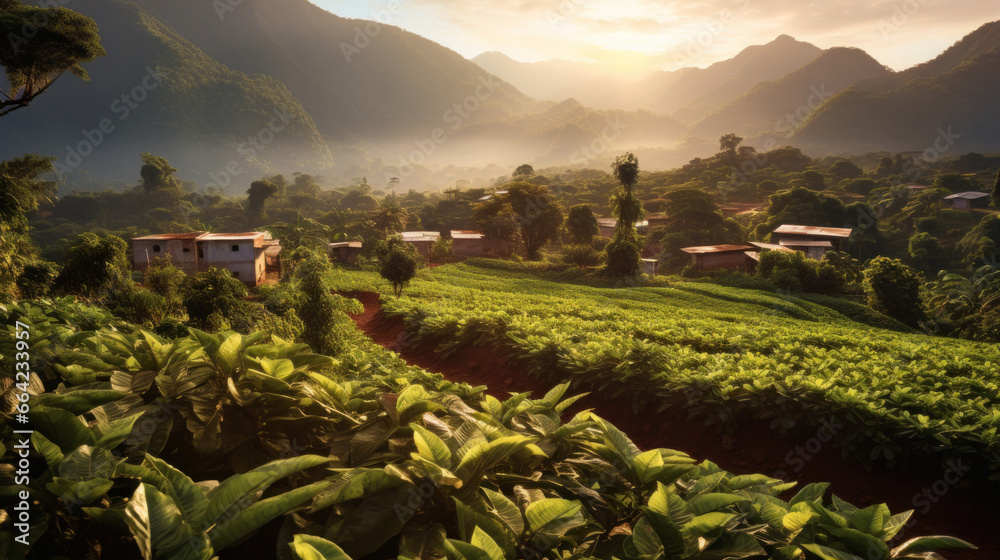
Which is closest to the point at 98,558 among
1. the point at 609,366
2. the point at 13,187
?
the point at 609,366

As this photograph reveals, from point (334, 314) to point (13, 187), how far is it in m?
10.5

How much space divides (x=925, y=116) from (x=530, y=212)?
135404 millimetres

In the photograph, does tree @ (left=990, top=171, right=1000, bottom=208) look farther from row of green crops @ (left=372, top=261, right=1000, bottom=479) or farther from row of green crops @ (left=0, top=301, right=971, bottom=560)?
row of green crops @ (left=0, top=301, right=971, bottom=560)

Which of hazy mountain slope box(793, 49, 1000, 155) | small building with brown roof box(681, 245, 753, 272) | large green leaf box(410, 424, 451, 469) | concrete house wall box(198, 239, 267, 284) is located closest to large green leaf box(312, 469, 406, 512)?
large green leaf box(410, 424, 451, 469)

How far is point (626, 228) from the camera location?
109 ft

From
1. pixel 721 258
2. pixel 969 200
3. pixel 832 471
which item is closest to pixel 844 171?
pixel 969 200

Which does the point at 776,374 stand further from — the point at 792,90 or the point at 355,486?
the point at 792,90

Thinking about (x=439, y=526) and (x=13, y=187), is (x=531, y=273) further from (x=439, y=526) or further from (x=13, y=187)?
(x=439, y=526)

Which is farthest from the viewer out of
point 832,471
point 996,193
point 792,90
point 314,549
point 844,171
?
point 792,90

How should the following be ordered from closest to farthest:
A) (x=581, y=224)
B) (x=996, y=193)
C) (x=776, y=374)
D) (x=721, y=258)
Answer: (x=776, y=374) < (x=721, y=258) < (x=581, y=224) < (x=996, y=193)

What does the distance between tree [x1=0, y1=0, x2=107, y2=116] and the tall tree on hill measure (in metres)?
25.0

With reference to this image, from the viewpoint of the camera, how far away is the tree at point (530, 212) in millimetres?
41500

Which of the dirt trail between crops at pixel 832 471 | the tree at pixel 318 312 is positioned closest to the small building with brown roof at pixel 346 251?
the tree at pixel 318 312

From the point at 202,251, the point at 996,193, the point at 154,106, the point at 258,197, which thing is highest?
the point at 154,106
